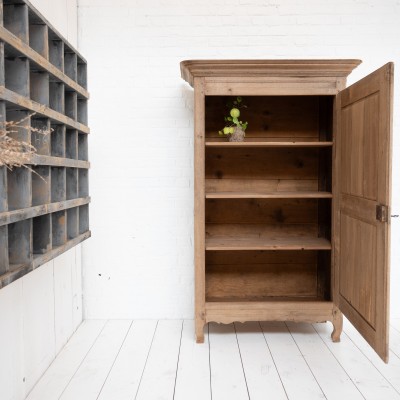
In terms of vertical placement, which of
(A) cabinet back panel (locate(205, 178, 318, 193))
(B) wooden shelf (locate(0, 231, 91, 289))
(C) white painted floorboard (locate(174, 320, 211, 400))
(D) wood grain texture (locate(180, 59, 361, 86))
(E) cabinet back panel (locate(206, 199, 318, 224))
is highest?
(D) wood grain texture (locate(180, 59, 361, 86))

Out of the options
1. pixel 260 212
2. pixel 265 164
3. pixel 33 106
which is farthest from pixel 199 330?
pixel 33 106

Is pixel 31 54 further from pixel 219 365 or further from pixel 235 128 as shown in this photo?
pixel 219 365

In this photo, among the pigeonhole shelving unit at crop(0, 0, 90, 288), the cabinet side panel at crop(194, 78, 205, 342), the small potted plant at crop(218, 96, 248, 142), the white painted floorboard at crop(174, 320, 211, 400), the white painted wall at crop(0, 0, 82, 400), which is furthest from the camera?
the small potted plant at crop(218, 96, 248, 142)

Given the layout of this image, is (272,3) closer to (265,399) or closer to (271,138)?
(271,138)

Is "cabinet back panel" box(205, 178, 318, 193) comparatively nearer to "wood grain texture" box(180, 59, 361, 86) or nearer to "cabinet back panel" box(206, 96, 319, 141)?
"cabinet back panel" box(206, 96, 319, 141)

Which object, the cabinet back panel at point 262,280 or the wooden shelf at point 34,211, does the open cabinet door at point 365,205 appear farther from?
the wooden shelf at point 34,211

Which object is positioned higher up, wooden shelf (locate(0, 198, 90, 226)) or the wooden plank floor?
wooden shelf (locate(0, 198, 90, 226))

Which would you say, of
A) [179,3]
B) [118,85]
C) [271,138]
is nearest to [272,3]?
[179,3]

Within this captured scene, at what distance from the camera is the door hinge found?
93.1 inches

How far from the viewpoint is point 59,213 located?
238cm

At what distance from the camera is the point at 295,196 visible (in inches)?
125

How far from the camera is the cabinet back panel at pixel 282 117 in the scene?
3.59 metres

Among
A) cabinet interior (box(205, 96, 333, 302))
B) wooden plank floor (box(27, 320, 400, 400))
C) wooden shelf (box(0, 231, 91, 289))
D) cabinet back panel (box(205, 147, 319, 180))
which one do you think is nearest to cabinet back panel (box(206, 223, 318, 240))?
cabinet interior (box(205, 96, 333, 302))

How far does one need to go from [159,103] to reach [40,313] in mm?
1801
